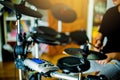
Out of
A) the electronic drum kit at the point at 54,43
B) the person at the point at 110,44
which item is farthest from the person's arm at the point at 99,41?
the electronic drum kit at the point at 54,43

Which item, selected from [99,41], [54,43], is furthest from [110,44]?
[54,43]

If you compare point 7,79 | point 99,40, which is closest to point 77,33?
point 99,40

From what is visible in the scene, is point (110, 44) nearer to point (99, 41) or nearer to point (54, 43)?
point (99, 41)

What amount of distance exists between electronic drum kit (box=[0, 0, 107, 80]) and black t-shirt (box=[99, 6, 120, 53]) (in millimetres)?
133

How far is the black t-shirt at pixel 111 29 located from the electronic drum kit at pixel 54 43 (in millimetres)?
133

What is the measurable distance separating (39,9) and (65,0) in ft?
0.68

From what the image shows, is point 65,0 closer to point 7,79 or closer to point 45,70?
point 45,70

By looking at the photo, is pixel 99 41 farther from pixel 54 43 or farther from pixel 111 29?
pixel 54 43

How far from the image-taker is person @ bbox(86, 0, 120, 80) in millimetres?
1042

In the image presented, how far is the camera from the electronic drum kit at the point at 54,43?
0.91 metres

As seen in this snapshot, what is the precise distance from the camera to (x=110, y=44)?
1.08 meters

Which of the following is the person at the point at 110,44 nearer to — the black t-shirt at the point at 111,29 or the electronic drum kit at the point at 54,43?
the black t-shirt at the point at 111,29

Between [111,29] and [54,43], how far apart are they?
33cm

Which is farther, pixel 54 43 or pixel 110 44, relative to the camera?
pixel 54 43
